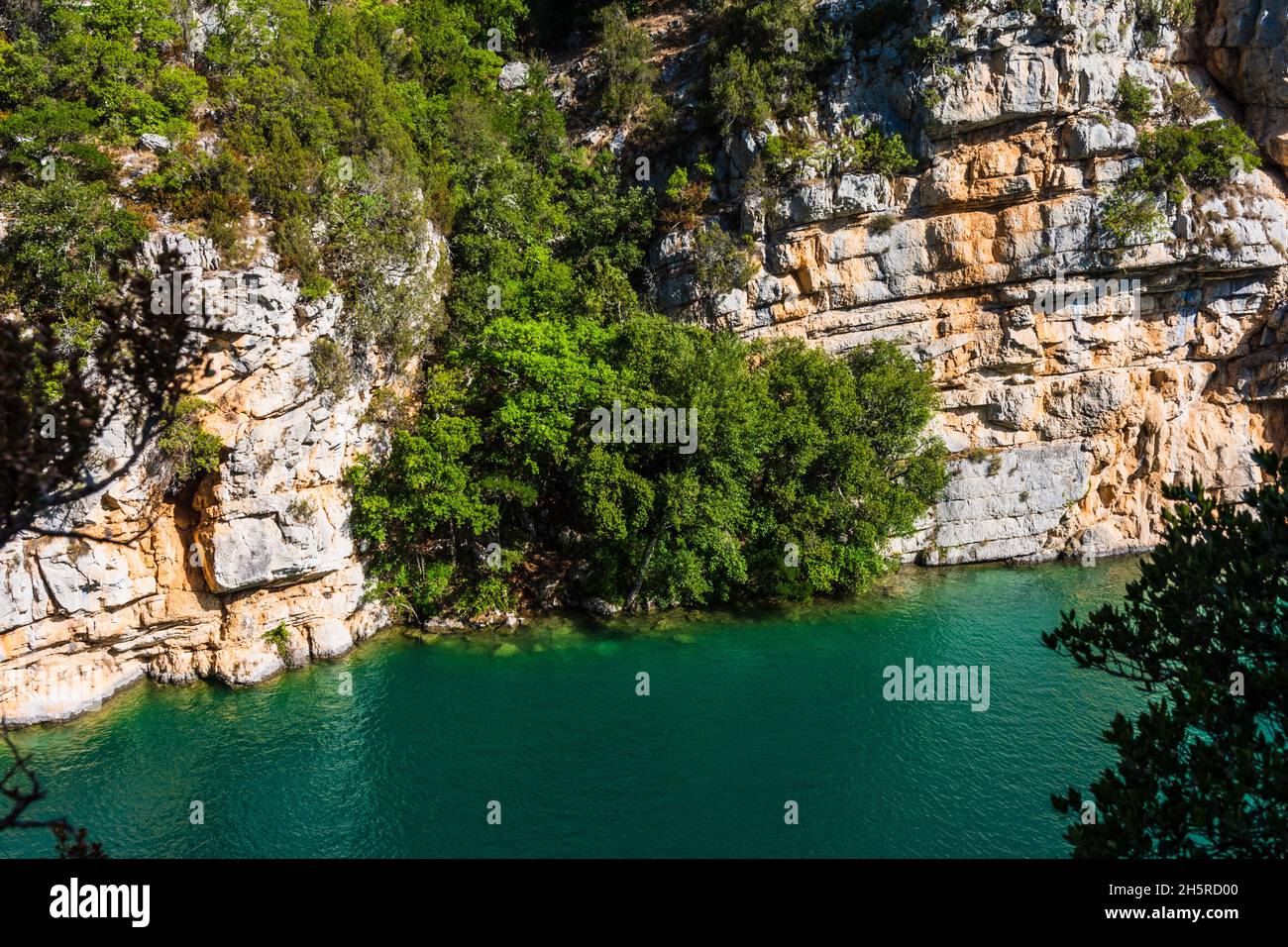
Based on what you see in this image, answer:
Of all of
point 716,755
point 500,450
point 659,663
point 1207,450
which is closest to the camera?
point 716,755

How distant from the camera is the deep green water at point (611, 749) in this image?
47.8 feet

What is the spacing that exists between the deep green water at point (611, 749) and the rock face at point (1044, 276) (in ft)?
24.6

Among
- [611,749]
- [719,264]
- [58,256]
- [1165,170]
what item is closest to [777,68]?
[719,264]

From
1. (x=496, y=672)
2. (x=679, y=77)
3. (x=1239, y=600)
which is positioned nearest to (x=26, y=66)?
(x=496, y=672)

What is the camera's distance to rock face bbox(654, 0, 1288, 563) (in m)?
25.6

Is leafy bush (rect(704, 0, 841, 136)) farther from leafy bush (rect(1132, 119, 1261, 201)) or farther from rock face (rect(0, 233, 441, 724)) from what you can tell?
rock face (rect(0, 233, 441, 724))

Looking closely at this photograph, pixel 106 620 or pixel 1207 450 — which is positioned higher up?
pixel 1207 450

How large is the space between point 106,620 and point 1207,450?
3594 centimetres

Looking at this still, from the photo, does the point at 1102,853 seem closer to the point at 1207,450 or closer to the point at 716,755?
the point at 716,755

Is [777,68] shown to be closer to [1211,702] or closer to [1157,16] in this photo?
[1157,16]

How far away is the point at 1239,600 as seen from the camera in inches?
310

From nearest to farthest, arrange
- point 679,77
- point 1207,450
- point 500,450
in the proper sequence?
point 500,450, point 1207,450, point 679,77

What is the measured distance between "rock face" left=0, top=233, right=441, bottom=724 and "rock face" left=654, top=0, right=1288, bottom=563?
44.4 ft

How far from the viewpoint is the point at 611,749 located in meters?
17.0
